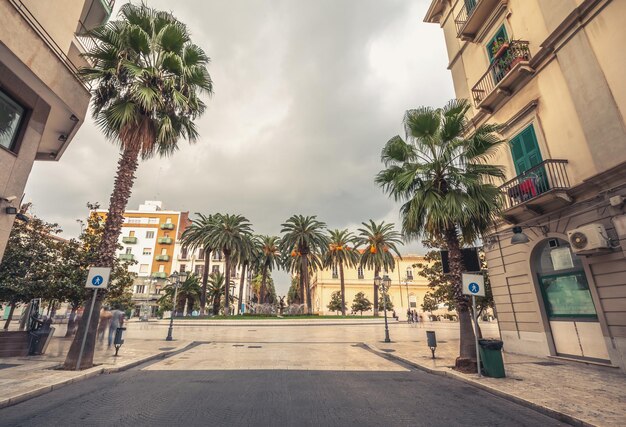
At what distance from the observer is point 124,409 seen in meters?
5.39

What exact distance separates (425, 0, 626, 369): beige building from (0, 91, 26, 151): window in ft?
52.1

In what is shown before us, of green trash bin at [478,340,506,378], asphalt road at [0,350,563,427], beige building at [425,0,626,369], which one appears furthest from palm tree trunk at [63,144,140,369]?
beige building at [425,0,626,369]

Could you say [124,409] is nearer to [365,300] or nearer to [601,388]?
[601,388]

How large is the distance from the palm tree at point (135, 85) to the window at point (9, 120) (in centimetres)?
224

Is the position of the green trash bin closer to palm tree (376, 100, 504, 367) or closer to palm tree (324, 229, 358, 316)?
palm tree (376, 100, 504, 367)

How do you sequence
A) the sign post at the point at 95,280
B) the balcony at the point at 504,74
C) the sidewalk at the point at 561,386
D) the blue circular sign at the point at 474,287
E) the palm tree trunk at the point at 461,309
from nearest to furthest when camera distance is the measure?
the sidewalk at the point at 561,386
the blue circular sign at the point at 474,287
the palm tree trunk at the point at 461,309
the sign post at the point at 95,280
the balcony at the point at 504,74

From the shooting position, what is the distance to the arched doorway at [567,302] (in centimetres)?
959

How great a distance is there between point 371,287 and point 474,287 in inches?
2262

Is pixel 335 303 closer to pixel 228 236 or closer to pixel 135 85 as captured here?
pixel 228 236

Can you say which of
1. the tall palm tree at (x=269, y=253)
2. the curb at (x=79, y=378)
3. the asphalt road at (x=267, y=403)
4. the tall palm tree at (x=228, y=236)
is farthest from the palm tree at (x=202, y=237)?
the asphalt road at (x=267, y=403)

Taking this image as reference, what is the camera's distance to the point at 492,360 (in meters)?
8.12

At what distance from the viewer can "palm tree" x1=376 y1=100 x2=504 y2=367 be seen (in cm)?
934

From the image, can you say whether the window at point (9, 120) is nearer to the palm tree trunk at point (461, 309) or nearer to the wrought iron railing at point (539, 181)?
the palm tree trunk at point (461, 309)

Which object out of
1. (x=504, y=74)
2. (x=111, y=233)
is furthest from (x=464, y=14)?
(x=111, y=233)
